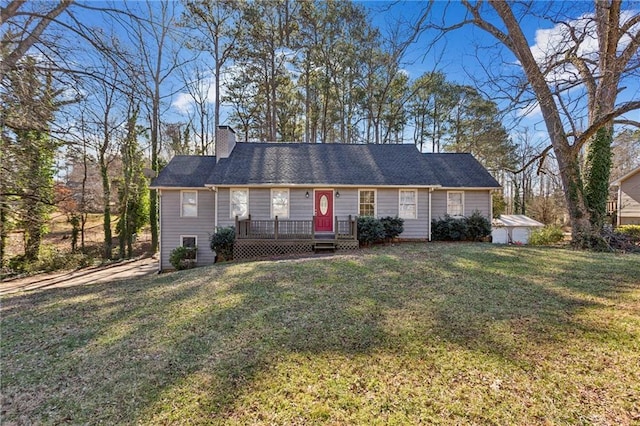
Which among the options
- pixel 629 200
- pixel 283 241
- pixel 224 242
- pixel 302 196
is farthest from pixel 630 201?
pixel 224 242

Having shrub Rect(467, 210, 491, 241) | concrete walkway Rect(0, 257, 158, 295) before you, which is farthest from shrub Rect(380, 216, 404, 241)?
concrete walkway Rect(0, 257, 158, 295)

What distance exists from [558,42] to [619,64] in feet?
3.54

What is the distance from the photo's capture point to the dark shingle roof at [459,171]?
13.4m

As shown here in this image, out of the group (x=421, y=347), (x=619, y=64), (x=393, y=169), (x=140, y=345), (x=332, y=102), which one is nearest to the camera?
(x=421, y=347)

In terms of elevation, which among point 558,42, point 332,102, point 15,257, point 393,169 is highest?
point 332,102

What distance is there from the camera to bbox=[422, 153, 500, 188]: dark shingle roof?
1337cm

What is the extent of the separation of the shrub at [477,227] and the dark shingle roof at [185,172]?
12.0m

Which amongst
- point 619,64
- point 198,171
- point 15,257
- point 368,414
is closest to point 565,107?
point 619,64

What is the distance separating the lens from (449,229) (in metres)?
12.8

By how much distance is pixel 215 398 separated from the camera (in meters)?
2.99

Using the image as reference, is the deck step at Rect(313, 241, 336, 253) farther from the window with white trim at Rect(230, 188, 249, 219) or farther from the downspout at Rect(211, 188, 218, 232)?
the downspout at Rect(211, 188, 218, 232)

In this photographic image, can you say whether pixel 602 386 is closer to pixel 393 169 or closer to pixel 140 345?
pixel 140 345

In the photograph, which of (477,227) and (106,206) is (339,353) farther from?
(106,206)

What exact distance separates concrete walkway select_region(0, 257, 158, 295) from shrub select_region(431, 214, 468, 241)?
1302 centimetres
